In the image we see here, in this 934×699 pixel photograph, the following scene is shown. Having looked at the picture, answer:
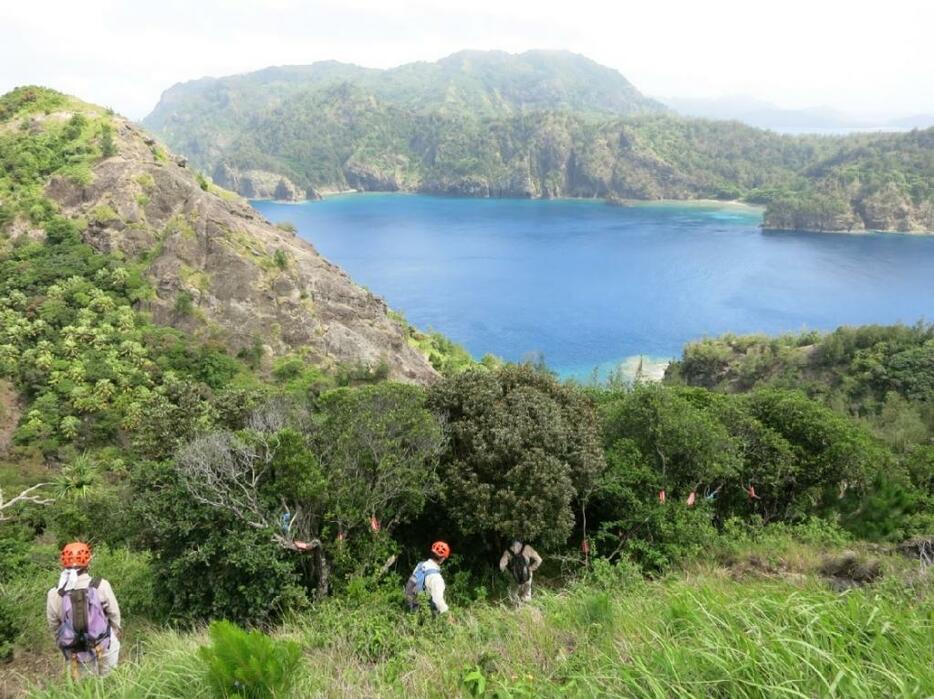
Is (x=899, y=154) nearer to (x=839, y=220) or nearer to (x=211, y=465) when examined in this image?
(x=839, y=220)

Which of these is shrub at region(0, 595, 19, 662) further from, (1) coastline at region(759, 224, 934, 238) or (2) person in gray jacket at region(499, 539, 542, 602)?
(1) coastline at region(759, 224, 934, 238)

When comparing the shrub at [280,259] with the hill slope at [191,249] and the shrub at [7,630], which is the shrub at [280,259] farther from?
the shrub at [7,630]

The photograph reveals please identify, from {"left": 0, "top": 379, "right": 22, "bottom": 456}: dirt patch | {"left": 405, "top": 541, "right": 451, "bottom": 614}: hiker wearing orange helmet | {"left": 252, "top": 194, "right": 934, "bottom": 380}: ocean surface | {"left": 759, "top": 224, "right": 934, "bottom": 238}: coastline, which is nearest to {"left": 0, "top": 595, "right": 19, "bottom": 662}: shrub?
{"left": 405, "top": 541, "right": 451, "bottom": 614}: hiker wearing orange helmet

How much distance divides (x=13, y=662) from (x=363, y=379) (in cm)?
2943

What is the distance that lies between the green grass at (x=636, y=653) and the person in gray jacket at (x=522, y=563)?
475cm

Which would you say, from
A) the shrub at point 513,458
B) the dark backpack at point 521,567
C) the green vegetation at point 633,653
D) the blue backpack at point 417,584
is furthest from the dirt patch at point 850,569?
the blue backpack at point 417,584

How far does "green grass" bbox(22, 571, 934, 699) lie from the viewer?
3283mm

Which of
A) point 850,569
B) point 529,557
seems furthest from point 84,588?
point 850,569

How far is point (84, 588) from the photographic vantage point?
634 cm

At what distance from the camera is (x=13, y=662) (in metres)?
8.09

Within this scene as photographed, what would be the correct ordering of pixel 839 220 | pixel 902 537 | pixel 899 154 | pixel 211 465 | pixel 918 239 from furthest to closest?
pixel 899 154
pixel 839 220
pixel 918 239
pixel 902 537
pixel 211 465

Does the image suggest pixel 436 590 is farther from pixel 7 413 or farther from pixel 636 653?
pixel 7 413

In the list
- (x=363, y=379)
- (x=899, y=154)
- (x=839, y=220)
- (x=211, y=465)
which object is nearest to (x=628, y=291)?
(x=363, y=379)

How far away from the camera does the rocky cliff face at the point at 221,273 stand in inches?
1532
